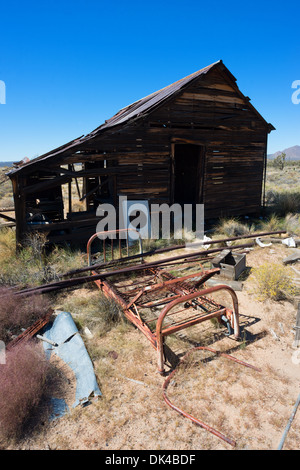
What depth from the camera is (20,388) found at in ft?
9.84

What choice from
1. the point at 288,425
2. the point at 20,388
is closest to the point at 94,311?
the point at 20,388

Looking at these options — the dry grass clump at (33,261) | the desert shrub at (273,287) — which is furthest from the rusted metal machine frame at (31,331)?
the desert shrub at (273,287)

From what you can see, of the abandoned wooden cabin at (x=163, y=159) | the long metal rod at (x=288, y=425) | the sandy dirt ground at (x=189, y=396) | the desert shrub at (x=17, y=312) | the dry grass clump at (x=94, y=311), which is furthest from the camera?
the abandoned wooden cabin at (x=163, y=159)

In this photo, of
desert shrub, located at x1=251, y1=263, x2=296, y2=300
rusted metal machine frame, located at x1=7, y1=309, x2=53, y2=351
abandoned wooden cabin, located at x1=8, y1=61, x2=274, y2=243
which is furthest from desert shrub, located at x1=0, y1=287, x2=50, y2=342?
desert shrub, located at x1=251, y1=263, x2=296, y2=300

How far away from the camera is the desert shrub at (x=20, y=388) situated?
2.83m

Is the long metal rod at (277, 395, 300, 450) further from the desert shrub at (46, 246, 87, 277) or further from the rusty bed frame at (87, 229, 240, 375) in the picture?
the desert shrub at (46, 246, 87, 277)

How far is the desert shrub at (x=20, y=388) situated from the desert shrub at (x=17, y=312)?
895 mm

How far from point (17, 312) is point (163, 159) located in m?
6.80

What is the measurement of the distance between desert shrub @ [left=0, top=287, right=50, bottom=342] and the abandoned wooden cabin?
2978 mm

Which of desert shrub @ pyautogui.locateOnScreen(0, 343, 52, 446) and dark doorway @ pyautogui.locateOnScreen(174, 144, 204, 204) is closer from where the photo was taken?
desert shrub @ pyautogui.locateOnScreen(0, 343, 52, 446)

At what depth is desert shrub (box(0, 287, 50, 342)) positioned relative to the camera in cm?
434

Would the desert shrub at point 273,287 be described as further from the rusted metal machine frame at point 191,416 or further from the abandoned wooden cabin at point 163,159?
the abandoned wooden cabin at point 163,159

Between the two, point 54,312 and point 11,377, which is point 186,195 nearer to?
point 54,312

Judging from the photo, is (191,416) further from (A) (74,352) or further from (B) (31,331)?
(B) (31,331)
